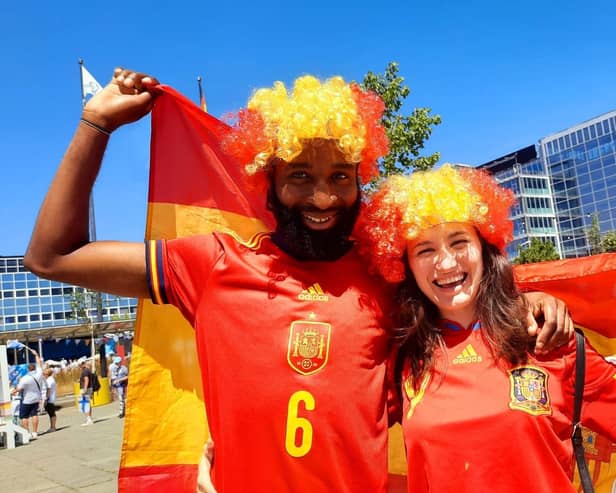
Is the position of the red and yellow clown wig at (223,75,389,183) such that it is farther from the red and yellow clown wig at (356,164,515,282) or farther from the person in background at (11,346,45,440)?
the person in background at (11,346,45,440)

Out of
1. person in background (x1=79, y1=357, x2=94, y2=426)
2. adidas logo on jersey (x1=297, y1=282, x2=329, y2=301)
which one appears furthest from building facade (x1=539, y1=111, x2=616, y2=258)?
adidas logo on jersey (x1=297, y1=282, x2=329, y2=301)

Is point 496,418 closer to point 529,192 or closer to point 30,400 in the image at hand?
point 30,400

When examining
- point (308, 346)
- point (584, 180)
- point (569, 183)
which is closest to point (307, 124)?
point (308, 346)

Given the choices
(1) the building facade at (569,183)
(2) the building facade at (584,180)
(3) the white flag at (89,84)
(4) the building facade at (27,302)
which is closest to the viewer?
(3) the white flag at (89,84)

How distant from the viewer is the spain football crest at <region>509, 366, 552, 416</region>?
2020mm

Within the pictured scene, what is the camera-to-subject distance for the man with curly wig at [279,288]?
205 cm

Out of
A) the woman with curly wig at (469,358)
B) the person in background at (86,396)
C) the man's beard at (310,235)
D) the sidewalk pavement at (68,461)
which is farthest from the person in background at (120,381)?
the woman with curly wig at (469,358)

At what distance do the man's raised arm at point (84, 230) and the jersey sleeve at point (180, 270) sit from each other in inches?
2.0

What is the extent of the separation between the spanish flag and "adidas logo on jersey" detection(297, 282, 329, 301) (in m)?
1.12

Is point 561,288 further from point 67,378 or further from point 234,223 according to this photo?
point 67,378

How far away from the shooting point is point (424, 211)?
2.31 metres

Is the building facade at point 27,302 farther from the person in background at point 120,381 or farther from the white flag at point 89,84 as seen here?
the white flag at point 89,84

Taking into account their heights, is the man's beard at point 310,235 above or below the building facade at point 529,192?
below

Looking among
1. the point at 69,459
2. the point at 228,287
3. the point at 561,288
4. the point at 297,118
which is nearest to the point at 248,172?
the point at 297,118
